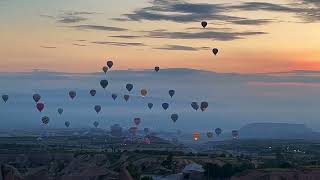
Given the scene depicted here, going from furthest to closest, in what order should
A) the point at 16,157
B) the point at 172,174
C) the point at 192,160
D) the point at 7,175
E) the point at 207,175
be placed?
the point at 16,157 → the point at 192,160 → the point at 172,174 → the point at 207,175 → the point at 7,175

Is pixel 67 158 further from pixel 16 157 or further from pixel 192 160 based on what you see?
pixel 192 160

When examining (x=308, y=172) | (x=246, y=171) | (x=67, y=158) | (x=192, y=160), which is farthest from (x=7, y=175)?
(x=67, y=158)

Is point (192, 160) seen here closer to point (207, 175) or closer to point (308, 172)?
point (207, 175)

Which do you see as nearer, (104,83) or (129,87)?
(104,83)

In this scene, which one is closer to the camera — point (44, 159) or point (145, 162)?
point (145, 162)

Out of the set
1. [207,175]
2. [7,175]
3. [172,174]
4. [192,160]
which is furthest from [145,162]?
[7,175]

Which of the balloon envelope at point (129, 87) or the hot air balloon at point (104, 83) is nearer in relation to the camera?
the hot air balloon at point (104, 83)

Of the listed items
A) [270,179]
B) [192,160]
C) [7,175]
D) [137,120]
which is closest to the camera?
[7,175]

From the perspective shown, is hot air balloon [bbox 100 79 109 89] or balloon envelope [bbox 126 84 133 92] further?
balloon envelope [bbox 126 84 133 92]

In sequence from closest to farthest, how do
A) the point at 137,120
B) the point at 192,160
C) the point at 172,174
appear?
the point at 172,174, the point at 192,160, the point at 137,120


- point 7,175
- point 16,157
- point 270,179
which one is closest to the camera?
point 7,175
